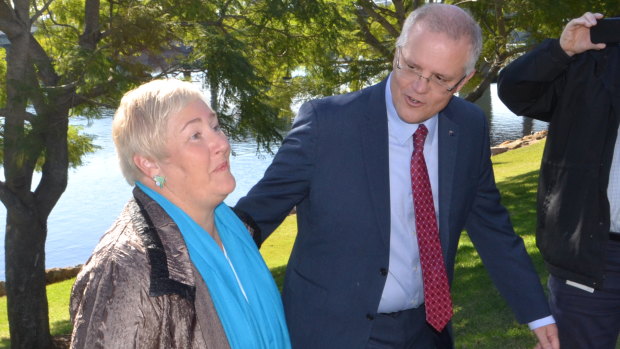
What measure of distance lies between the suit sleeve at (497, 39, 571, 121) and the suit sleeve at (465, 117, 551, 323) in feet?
1.12

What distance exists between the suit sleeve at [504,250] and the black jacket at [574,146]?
207 millimetres

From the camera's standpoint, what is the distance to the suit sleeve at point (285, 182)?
2740 mm

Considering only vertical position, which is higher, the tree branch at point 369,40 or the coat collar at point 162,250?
the coat collar at point 162,250

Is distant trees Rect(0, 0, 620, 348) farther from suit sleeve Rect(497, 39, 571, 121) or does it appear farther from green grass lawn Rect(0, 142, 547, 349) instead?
suit sleeve Rect(497, 39, 571, 121)

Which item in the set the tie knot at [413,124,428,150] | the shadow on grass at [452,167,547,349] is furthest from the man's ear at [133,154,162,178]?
the shadow on grass at [452,167,547,349]

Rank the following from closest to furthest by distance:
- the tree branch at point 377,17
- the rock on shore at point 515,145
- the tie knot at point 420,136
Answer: the tie knot at point 420,136 → the tree branch at point 377,17 → the rock on shore at point 515,145

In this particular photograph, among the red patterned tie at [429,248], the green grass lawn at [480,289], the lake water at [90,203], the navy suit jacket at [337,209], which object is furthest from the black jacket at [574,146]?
the lake water at [90,203]

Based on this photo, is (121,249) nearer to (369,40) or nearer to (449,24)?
(449,24)

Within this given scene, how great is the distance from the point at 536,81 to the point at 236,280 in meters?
1.74

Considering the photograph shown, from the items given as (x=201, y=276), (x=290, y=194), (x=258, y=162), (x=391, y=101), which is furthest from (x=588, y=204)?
(x=258, y=162)

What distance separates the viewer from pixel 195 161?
2127mm

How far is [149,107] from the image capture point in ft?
6.83

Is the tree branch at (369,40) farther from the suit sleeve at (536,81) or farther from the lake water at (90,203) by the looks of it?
the suit sleeve at (536,81)

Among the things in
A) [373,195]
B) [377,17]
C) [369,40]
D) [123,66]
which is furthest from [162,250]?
[377,17]
